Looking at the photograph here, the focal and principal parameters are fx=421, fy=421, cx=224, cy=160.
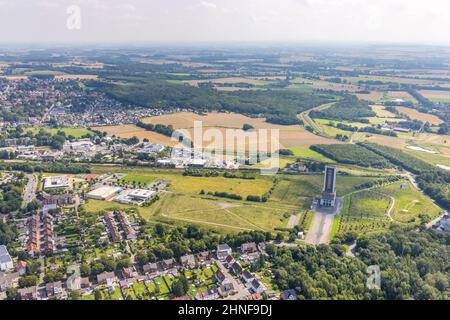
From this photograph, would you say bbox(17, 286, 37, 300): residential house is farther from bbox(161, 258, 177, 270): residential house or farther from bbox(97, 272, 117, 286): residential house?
bbox(161, 258, 177, 270): residential house

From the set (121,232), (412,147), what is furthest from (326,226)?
(412,147)

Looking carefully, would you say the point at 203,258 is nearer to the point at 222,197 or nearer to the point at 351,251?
the point at 351,251

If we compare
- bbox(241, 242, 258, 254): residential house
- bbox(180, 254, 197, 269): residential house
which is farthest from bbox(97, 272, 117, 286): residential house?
bbox(241, 242, 258, 254): residential house

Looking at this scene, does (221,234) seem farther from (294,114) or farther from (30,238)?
(294,114)

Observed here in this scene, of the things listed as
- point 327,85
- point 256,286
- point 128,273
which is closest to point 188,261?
point 128,273

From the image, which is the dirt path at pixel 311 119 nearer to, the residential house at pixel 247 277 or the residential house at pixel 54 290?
the residential house at pixel 247 277

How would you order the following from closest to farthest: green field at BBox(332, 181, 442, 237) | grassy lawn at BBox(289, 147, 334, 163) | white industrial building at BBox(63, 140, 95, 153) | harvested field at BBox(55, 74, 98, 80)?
green field at BBox(332, 181, 442, 237), grassy lawn at BBox(289, 147, 334, 163), white industrial building at BBox(63, 140, 95, 153), harvested field at BBox(55, 74, 98, 80)

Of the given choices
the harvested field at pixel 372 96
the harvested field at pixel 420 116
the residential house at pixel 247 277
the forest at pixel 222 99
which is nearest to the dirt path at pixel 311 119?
the forest at pixel 222 99

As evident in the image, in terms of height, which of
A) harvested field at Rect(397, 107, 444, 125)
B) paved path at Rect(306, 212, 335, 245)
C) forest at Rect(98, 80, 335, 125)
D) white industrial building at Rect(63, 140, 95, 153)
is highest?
forest at Rect(98, 80, 335, 125)
